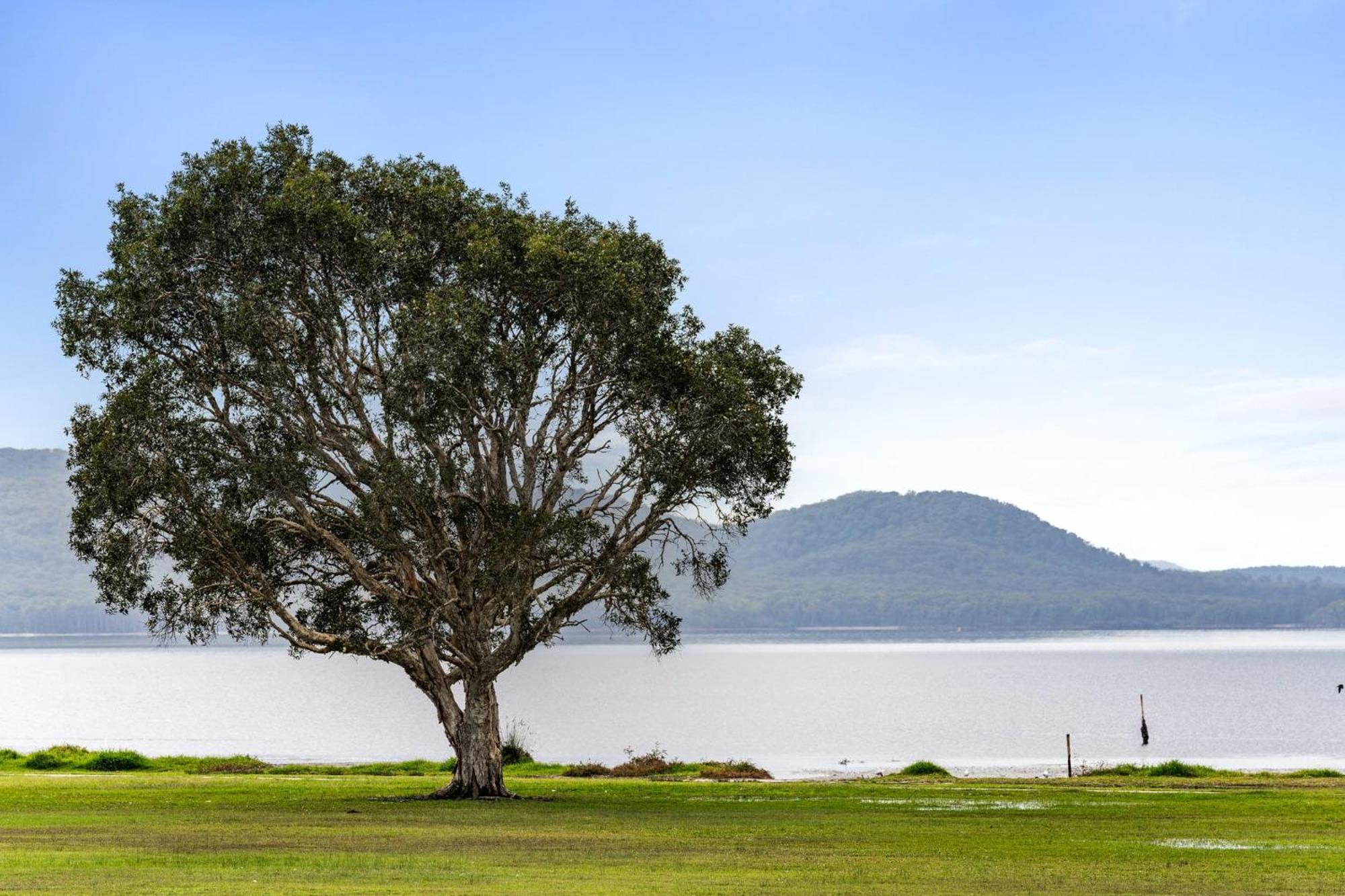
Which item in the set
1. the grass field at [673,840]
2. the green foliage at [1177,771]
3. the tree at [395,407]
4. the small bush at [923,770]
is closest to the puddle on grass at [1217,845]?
the grass field at [673,840]

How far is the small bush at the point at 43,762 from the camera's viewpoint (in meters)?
60.2

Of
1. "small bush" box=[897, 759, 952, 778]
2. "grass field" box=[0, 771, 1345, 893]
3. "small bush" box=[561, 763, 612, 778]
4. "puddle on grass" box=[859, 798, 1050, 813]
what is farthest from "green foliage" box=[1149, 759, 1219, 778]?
"small bush" box=[561, 763, 612, 778]

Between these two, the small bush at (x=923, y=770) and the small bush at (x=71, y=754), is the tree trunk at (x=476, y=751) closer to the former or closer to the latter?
the small bush at (x=923, y=770)

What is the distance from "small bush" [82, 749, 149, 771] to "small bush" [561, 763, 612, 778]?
16994 millimetres

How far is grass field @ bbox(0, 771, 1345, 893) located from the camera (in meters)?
24.7

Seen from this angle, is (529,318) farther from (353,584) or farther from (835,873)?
(835,873)

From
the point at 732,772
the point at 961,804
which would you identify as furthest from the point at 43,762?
the point at 961,804

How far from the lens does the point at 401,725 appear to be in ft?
444

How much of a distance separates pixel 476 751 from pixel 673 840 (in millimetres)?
13221

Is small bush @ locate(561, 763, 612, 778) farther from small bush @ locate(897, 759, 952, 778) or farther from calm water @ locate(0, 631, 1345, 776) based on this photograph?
calm water @ locate(0, 631, 1345, 776)

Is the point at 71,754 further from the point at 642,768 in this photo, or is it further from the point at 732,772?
the point at 732,772

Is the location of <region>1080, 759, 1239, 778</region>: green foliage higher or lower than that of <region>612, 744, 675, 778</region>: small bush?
lower

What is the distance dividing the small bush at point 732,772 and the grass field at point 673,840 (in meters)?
9.07

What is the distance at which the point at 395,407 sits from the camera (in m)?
40.3
